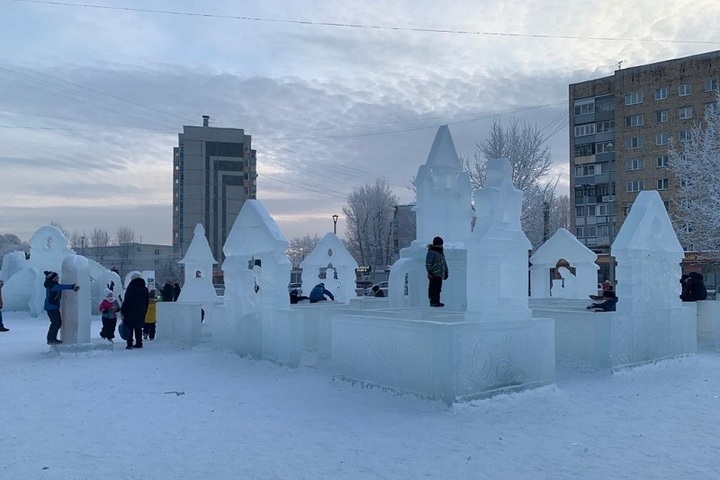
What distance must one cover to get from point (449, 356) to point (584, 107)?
171 feet

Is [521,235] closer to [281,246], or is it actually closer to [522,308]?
[522,308]

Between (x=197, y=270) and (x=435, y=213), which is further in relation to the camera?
(x=197, y=270)

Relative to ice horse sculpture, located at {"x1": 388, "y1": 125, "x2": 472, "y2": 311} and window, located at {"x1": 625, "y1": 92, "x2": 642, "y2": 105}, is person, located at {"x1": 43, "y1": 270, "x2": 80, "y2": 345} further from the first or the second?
window, located at {"x1": 625, "y1": 92, "x2": 642, "y2": 105}

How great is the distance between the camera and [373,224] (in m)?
57.4

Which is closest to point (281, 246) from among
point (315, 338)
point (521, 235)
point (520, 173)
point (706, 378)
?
point (315, 338)

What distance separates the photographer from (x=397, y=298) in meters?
13.5

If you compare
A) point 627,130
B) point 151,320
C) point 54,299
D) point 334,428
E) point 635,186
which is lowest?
point 334,428

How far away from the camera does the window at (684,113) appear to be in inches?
1890

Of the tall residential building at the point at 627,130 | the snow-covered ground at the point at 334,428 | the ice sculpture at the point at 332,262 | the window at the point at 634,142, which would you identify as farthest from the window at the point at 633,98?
the snow-covered ground at the point at 334,428

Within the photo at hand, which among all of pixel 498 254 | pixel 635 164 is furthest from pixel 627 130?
pixel 498 254

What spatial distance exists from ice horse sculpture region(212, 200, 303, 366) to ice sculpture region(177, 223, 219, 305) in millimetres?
5531

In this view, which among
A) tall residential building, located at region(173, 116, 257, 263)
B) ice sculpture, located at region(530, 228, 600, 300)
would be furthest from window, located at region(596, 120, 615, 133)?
ice sculpture, located at region(530, 228, 600, 300)

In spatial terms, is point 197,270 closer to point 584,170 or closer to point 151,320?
point 151,320

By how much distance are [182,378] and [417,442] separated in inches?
202
